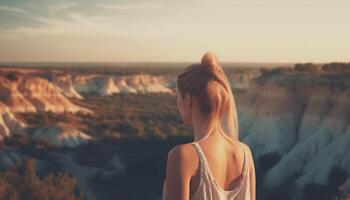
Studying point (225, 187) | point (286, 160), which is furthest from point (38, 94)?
point (225, 187)

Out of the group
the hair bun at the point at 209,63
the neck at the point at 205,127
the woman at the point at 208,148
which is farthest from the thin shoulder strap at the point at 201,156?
the hair bun at the point at 209,63

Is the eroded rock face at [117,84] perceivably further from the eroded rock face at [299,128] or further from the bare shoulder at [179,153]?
the bare shoulder at [179,153]

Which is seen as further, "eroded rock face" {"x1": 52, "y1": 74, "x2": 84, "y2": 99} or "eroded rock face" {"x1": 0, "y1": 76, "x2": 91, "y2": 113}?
"eroded rock face" {"x1": 52, "y1": 74, "x2": 84, "y2": 99}

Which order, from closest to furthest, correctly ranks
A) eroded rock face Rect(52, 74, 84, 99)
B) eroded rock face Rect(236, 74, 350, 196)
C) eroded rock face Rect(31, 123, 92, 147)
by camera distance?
eroded rock face Rect(236, 74, 350, 196)
eroded rock face Rect(31, 123, 92, 147)
eroded rock face Rect(52, 74, 84, 99)

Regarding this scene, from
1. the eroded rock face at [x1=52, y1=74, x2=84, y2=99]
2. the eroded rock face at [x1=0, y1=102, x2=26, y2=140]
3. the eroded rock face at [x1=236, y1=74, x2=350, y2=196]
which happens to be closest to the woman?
the eroded rock face at [x1=236, y1=74, x2=350, y2=196]

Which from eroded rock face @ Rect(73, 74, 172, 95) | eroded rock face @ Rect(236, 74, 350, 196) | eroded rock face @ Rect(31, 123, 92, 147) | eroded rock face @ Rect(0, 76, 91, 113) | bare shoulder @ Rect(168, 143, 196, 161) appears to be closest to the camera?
bare shoulder @ Rect(168, 143, 196, 161)

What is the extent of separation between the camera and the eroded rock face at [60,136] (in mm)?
38219

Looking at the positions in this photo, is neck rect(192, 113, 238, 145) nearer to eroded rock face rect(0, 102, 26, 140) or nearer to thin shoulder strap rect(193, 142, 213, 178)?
thin shoulder strap rect(193, 142, 213, 178)

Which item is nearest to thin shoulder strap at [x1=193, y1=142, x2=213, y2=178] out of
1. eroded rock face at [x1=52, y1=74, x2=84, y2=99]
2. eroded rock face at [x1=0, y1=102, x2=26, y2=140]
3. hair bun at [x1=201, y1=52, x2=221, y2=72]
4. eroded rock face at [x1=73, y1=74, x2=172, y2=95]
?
hair bun at [x1=201, y1=52, x2=221, y2=72]

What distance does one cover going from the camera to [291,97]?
3167 cm

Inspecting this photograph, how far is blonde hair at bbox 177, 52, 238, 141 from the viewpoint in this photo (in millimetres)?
2320

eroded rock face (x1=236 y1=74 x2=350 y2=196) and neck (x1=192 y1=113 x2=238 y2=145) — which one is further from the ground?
neck (x1=192 y1=113 x2=238 y2=145)

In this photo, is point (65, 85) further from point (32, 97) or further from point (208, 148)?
point (208, 148)

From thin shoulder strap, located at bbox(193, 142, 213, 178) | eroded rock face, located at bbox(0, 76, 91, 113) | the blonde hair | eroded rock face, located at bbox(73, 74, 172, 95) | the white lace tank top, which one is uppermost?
the blonde hair
